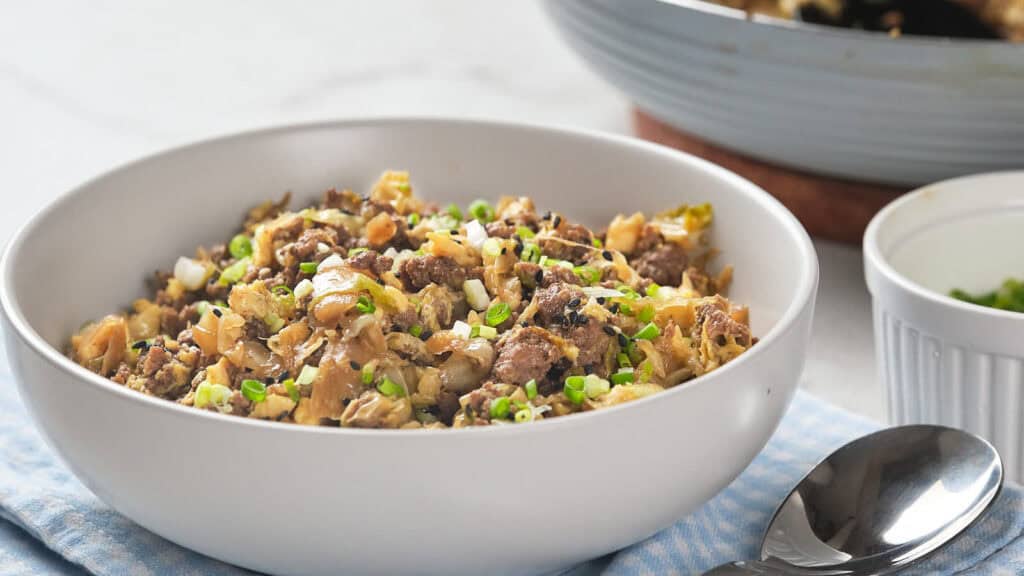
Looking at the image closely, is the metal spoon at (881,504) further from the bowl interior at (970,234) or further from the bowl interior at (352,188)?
the bowl interior at (970,234)

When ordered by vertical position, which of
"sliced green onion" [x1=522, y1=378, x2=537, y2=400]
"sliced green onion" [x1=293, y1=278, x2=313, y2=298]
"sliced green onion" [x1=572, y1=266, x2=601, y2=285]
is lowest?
"sliced green onion" [x1=522, y1=378, x2=537, y2=400]

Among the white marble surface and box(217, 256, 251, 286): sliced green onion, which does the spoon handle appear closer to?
box(217, 256, 251, 286): sliced green onion

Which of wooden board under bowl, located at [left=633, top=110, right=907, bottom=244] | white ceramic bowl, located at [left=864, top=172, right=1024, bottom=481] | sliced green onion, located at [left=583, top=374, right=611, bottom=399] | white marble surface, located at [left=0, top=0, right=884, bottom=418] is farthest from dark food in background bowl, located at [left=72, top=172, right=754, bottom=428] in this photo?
white marble surface, located at [left=0, top=0, right=884, bottom=418]

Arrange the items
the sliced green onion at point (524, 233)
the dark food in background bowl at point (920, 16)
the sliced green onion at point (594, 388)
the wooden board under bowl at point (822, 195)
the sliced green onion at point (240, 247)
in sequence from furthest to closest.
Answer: the wooden board under bowl at point (822, 195)
the dark food in background bowl at point (920, 16)
the sliced green onion at point (240, 247)
the sliced green onion at point (524, 233)
the sliced green onion at point (594, 388)

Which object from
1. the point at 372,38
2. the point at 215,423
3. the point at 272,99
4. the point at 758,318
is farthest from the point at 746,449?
the point at 372,38

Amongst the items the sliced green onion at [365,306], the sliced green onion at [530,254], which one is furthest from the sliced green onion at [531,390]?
the sliced green onion at [530,254]

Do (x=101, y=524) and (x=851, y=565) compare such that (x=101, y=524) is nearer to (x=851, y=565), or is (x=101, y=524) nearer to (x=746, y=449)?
(x=746, y=449)

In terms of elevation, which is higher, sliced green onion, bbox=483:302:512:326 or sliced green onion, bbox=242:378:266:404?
sliced green onion, bbox=242:378:266:404
